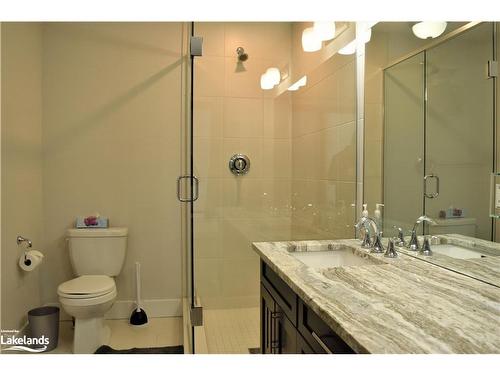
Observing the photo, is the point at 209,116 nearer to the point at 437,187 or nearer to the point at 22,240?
the point at 437,187

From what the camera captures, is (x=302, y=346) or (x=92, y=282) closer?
(x=302, y=346)

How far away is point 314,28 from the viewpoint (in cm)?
206

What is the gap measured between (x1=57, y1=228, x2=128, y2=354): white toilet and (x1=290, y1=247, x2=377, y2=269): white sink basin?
4.79 feet

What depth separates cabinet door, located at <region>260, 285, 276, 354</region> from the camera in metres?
Result: 1.61

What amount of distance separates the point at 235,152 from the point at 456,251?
1252mm

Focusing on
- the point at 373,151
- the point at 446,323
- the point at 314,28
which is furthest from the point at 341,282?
the point at 314,28

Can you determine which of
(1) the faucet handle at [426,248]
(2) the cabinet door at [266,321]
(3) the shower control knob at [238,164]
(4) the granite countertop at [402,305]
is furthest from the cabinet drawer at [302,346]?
(3) the shower control knob at [238,164]

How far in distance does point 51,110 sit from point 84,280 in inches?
53.4

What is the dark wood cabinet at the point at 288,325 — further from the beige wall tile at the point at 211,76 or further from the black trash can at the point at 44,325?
the black trash can at the point at 44,325

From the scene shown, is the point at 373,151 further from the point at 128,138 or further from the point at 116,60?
the point at 116,60

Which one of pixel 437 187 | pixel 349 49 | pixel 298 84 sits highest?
pixel 349 49

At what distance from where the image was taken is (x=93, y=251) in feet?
9.23

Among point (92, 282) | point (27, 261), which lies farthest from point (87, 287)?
point (27, 261)

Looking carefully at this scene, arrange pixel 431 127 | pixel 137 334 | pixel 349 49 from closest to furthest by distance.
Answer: pixel 431 127 → pixel 349 49 → pixel 137 334
